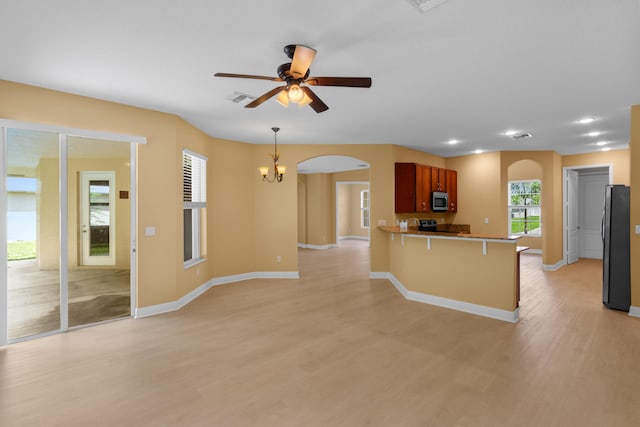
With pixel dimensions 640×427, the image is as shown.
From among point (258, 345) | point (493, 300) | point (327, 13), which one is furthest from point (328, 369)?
point (327, 13)

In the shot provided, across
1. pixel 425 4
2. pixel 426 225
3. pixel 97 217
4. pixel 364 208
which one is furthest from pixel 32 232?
pixel 364 208

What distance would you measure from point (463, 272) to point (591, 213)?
21.7ft

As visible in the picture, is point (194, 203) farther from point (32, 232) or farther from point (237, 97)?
point (237, 97)

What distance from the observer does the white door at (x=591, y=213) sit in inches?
320

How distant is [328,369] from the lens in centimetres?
275

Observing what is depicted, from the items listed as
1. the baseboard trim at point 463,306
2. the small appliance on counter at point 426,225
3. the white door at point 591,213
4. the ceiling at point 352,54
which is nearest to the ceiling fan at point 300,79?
the ceiling at point 352,54

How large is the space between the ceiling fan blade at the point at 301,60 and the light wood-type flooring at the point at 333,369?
7.97 feet

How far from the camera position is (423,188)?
21.9 feet

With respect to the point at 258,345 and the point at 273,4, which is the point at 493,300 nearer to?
the point at 258,345

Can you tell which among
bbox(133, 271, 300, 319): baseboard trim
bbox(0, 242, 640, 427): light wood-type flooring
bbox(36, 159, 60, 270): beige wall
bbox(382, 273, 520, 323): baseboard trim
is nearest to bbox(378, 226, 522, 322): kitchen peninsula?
bbox(382, 273, 520, 323): baseboard trim

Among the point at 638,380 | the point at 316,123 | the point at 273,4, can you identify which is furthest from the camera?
the point at 316,123

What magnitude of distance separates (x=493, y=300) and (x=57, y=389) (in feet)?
14.9

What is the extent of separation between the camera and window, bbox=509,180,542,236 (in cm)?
902

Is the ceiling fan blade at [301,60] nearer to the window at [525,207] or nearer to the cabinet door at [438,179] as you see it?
the cabinet door at [438,179]
